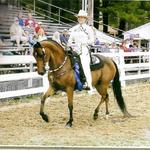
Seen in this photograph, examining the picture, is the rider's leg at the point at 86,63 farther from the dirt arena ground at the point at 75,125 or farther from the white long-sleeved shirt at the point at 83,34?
the dirt arena ground at the point at 75,125

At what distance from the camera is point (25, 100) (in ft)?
48.3

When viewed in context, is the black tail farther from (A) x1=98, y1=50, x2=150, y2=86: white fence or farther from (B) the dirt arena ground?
(A) x1=98, y1=50, x2=150, y2=86: white fence

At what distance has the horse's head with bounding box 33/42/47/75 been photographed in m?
10.3

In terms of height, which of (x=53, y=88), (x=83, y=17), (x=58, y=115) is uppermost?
(x=83, y=17)

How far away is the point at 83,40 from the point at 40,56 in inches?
49.8

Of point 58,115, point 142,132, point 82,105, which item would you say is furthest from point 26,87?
point 142,132

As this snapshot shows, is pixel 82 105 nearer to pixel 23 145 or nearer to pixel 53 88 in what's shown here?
pixel 53 88

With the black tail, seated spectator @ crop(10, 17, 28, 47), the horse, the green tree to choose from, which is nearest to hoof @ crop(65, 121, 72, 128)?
the horse

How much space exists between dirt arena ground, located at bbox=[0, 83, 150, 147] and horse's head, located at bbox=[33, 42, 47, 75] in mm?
1143

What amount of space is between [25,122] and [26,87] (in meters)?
4.38

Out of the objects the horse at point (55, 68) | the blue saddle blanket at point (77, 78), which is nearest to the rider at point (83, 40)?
the blue saddle blanket at point (77, 78)

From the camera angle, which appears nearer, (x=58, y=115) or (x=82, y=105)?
(x=58, y=115)

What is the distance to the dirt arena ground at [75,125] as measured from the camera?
903cm

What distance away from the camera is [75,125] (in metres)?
10.8
